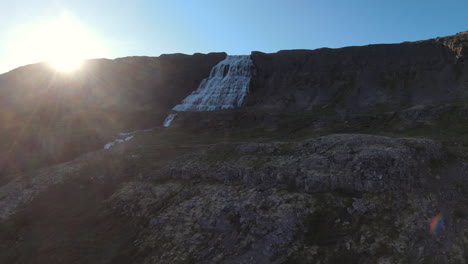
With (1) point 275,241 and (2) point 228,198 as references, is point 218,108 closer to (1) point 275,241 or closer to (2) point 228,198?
(2) point 228,198

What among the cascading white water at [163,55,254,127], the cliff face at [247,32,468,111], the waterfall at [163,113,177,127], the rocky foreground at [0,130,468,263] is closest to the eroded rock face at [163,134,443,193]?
the rocky foreground at [0,130,468,263]

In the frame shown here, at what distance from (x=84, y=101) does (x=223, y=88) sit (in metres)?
44.6

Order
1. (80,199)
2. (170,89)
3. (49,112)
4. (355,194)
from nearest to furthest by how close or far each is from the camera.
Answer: (355,194) → (80,199) → (49,112) → (170,89)

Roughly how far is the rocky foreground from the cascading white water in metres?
47.1

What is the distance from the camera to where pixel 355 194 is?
18.6 m

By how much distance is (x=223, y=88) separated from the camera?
3610 inches

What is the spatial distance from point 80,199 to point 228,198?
55.1 ft

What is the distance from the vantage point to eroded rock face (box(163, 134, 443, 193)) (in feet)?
63.7

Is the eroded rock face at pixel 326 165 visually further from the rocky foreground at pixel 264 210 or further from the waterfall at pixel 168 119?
the waterfall at pixel 168 119

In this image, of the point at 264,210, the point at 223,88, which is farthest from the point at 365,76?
the point at 264,210

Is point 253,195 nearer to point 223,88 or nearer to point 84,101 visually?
point 223,88

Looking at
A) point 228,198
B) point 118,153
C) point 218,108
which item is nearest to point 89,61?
point 218,108

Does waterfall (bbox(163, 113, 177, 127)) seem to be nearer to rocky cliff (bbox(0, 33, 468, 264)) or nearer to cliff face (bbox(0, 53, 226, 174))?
cliff face (bbox(0, 53, 226, 174))

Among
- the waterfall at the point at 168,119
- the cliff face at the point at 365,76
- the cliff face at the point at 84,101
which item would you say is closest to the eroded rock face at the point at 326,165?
the cliff face at the point at 84,101
